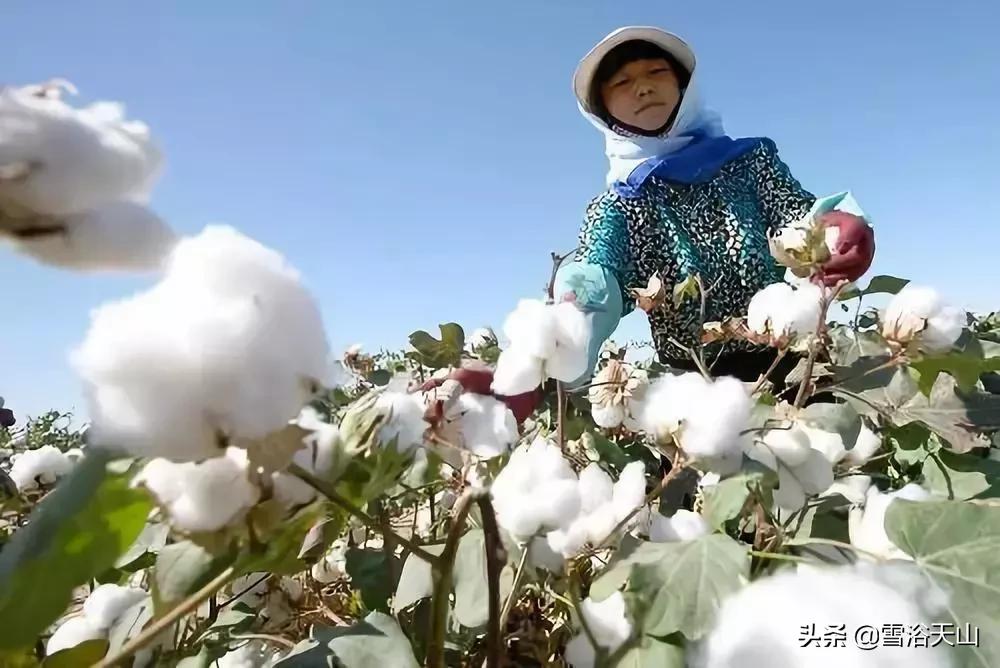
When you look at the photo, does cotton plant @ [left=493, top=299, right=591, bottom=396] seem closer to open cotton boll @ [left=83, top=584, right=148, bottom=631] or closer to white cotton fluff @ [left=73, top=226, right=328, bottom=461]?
open cotton boll @ [left=83, top=584, right=148, bottom=631]

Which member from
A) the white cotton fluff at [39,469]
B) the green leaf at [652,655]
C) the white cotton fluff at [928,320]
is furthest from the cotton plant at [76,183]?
the white cotton fluff at [39,469]

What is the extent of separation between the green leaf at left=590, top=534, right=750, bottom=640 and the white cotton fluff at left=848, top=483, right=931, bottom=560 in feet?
0.34

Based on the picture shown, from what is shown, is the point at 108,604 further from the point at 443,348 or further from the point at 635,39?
the point at 635,39

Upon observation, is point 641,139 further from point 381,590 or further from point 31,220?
point 31,220

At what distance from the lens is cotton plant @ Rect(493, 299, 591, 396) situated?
0.66 m

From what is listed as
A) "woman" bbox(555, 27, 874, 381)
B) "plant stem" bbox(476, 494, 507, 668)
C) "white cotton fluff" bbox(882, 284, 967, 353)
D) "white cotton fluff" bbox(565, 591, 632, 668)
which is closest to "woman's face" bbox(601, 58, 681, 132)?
"woman" bbox(555, 27, 874, 381)

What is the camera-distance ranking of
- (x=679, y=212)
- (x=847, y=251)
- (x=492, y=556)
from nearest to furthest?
(x=492, y=556) < (x=847, y=251) < (x=679, y=212)

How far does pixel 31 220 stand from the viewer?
0.22 m

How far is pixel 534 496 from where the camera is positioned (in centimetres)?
48

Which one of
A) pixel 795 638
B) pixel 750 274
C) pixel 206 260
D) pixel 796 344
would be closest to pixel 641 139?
pixel 750 274

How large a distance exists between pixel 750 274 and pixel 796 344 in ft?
2.40

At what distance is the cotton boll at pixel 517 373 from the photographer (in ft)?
2.20

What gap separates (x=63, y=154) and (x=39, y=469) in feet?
3.21

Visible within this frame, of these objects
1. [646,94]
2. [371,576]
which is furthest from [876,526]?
[646,94]
